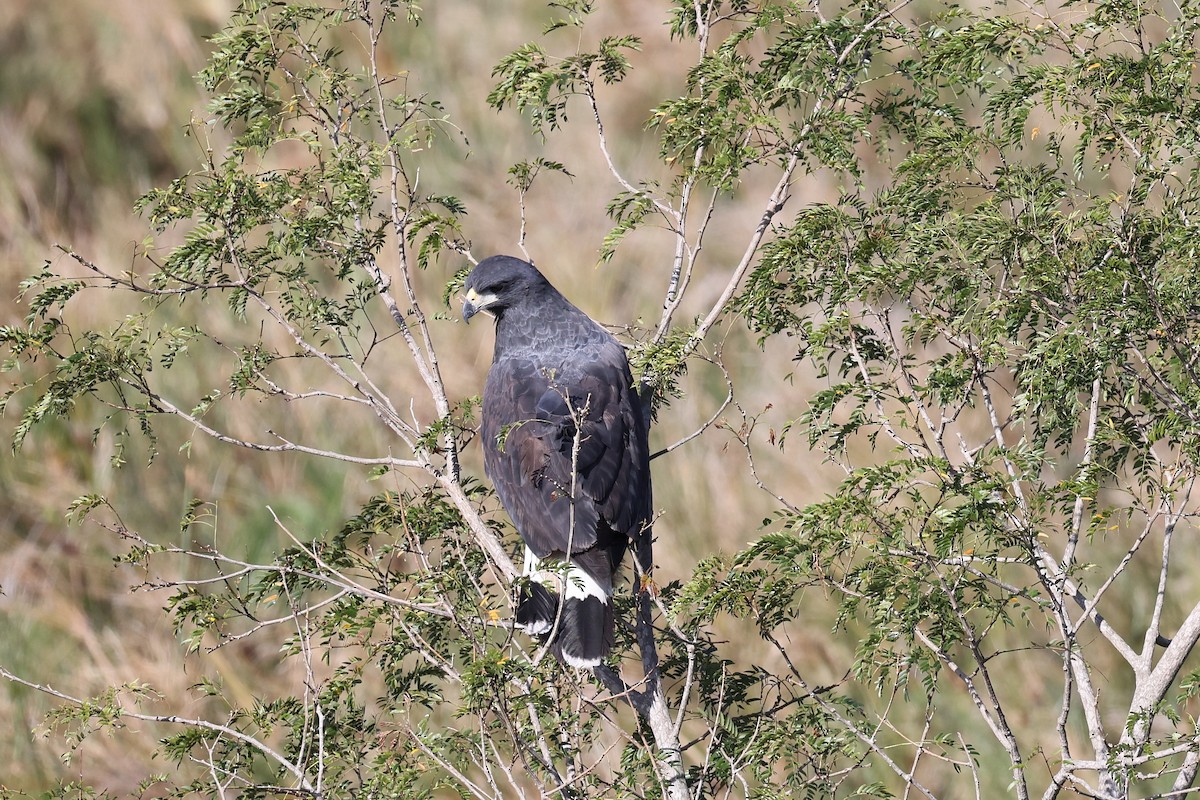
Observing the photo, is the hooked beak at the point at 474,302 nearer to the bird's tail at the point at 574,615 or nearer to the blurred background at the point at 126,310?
the blurred background at the point at 126,310

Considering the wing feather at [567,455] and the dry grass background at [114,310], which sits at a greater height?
the dry grass background at [114,310]

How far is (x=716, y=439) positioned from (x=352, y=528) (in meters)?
4.79

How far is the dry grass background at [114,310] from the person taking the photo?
7.58 meters

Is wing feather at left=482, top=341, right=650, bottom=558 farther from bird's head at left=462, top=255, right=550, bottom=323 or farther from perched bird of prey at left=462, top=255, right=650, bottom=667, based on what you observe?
bird's head at left=462, top=255, right=550, bottom=323

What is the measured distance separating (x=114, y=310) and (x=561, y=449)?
6.24m

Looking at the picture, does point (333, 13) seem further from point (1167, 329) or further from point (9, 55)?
point (9, 55)

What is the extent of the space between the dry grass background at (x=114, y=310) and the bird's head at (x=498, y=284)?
239 millimetres

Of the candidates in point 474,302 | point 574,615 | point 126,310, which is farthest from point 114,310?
point 574,615

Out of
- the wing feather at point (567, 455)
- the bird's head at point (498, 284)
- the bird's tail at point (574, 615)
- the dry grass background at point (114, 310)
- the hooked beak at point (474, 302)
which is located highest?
the dry grass background at point (114, 310)

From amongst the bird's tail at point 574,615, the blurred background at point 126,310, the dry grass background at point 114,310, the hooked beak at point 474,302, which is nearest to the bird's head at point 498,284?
the hooked beak at point 474,302

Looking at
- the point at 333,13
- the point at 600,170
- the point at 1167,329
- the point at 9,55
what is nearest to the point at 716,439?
the point at 600,170

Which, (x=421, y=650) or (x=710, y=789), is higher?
(x=421, y=650)

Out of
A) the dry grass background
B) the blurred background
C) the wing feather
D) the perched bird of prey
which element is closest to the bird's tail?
the perched bird of prey

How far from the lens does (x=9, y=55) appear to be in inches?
479
